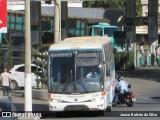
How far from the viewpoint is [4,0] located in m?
30.9

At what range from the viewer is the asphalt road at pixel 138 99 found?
24039 millimetres

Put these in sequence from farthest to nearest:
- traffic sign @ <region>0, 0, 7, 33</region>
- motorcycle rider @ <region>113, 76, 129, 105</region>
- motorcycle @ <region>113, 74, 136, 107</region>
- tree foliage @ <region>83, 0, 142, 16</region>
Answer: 1. tree foliage @ <region>83, 0, 142, 16</region>
2. motorcycle rider @ <region>113, 76, 129, 105</region>
3. motorcycle @ <region>113, 74, 136, 107</region>
4. traffic sign @ <region>0, 0, 7, 33</region>

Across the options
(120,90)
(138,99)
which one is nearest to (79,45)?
(120,90)

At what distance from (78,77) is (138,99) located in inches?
409

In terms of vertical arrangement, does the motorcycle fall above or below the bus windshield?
below

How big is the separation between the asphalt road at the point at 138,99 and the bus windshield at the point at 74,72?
1.21 m

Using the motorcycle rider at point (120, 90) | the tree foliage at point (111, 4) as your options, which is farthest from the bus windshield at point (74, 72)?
the tree foliage at point (111, 4)

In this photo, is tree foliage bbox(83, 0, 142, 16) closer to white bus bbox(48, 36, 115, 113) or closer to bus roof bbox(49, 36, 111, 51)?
bus roof bbox(49, 36, 111, 51)

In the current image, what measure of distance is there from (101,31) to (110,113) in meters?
42.9

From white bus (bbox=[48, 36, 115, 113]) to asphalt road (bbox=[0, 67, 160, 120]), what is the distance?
722 millimetres

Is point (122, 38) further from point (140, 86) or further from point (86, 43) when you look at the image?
point (86, 43)

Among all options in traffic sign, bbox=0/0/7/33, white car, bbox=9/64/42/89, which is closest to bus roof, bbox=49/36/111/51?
traffic sign, bbox=0/0/7/33

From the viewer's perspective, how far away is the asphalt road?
2404 centimetres

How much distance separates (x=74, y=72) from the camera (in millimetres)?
23281
